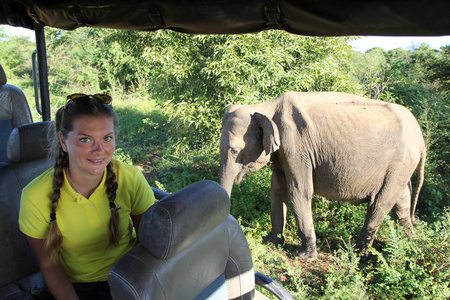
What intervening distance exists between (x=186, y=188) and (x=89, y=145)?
568 mm

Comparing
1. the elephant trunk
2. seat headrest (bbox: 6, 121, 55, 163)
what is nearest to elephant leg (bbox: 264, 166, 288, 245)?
the elephant trunk

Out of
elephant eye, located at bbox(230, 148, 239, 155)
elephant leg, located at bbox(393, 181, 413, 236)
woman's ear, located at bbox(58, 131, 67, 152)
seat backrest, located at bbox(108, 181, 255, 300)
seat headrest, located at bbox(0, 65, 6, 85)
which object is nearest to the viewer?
seat backrest, located at bbox(108, 181, 255, 300)

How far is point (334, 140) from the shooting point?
4066mm

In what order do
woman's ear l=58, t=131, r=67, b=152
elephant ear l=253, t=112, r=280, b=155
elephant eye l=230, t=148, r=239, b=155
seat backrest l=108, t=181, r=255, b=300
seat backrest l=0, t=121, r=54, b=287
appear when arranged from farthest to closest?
1. elephant eye l=230, t=148, r=239, b=155
2. elephant ear l=253, t=112, r=280, b=155
3. seat backrest l=0, t=121, r=54, b=287
4. woman's ear l=58, t=131, r=67, b=152
5. seat backrest l=108, t=181, r=255, b=300

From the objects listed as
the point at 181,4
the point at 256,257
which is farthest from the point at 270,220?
the point at 181,4

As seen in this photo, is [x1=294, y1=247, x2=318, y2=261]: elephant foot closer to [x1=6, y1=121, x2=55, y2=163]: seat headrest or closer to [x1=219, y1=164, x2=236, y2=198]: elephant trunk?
[x1=219, y1=164, x2=236, y2=198]: elephant trunk

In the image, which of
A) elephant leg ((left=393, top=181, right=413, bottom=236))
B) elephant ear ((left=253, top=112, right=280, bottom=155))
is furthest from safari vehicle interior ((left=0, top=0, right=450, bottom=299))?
elephant leg ((left=393, top=181, right=413, bottom=236))

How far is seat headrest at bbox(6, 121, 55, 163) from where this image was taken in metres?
2.46

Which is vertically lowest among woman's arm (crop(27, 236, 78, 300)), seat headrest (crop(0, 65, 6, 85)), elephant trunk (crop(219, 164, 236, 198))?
elephant trunk (crop(219, 164, 236, 198))

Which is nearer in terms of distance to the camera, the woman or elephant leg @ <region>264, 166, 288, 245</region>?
the woman

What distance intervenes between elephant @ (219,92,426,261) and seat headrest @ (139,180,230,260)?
2.32 meters

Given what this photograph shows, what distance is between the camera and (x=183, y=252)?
1591 millimetres

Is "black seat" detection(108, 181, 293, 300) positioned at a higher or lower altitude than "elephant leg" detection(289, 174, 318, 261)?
higher

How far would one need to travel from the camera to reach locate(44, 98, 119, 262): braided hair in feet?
5.79
